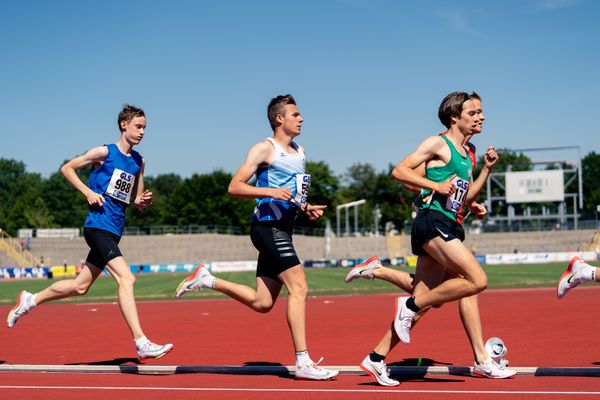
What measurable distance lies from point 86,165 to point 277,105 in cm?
217

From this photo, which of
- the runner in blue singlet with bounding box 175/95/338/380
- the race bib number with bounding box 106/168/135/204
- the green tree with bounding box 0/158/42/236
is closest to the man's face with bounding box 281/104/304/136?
the runner in blue singlet with bounding box 175/95/338/380

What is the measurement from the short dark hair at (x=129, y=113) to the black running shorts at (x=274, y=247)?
6.48 ft

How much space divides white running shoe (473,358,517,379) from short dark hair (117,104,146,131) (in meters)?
4.23

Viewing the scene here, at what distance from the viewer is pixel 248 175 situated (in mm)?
7055

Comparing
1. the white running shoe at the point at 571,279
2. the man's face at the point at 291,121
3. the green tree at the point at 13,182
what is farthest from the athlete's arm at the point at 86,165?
the green tree at the point at 13,182

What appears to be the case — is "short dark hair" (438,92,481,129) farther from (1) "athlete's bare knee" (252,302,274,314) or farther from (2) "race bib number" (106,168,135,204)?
(2) "race bib number" (106,168,135,204)

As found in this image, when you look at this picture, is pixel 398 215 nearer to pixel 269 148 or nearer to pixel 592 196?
pixel 592 196

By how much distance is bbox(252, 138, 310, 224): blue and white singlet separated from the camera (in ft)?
23.7

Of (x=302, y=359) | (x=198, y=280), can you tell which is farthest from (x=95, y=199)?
(x=302, y=359)

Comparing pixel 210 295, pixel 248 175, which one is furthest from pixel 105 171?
pixel 210 295

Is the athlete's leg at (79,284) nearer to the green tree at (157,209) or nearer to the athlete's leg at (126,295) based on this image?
the athlete's leg at (126,295)

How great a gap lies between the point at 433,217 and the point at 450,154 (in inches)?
22.8

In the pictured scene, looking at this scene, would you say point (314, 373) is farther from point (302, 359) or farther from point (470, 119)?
point (470, 119)

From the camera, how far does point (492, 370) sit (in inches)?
267
